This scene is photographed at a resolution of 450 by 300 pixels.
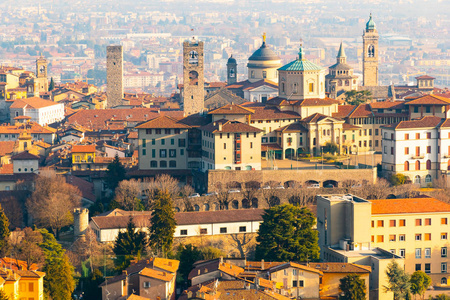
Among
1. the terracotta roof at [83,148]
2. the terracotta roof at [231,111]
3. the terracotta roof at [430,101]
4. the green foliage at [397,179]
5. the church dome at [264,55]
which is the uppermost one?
the church dome at [264,55]

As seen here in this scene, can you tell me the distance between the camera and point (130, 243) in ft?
181

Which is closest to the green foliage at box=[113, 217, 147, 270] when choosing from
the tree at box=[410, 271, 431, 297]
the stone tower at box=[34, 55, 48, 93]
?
the tree at box=[410, 271, 431, 297]

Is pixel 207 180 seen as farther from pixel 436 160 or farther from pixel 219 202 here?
pixel 436 160

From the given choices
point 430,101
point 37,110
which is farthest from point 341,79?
point 430,101

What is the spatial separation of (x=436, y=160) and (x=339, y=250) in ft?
51.1

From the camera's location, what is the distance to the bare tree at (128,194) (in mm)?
62125

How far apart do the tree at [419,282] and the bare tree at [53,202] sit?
18.2m

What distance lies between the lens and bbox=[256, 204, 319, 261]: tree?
52.9 m

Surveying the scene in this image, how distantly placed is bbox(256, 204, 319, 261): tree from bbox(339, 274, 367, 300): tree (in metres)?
4.21

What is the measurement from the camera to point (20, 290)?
157ft

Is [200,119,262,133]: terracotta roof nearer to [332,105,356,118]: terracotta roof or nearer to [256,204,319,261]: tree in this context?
A: [332,105,356,118]: terracotta roof

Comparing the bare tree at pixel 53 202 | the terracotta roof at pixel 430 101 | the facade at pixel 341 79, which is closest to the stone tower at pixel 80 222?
the bare tree at pixel 53 202

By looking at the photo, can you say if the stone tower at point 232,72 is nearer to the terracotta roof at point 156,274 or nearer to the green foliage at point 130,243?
the green foliage at point 130,243

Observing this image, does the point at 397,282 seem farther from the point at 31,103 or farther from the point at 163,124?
the point at 31,103
